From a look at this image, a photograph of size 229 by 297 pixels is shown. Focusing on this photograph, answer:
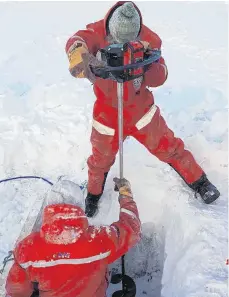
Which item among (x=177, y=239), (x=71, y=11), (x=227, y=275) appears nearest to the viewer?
(x=227, y=275)

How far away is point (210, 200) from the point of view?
3.35m

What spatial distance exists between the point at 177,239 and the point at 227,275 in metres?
0.61

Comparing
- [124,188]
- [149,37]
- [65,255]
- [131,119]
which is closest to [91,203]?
[124,188]

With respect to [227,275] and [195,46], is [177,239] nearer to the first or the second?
[227,275]

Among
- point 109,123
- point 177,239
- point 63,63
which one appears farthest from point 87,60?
point 63,63

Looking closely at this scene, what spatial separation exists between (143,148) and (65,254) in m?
2.20

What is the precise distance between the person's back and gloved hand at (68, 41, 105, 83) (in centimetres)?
68

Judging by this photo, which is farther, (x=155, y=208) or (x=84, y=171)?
(x=84, y=171)

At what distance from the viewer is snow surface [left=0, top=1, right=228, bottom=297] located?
296cm

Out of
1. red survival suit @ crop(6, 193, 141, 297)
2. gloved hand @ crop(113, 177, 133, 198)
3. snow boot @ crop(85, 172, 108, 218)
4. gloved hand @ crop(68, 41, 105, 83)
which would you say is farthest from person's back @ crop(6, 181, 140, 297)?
snow boot @ crop(85, 172, 108, 218)

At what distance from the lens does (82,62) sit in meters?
2.67

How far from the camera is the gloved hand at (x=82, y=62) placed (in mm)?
2631

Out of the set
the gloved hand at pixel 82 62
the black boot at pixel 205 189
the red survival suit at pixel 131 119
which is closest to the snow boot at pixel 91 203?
the red survival suit at pixel 131 119

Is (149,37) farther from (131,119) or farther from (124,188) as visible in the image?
(124,188)
